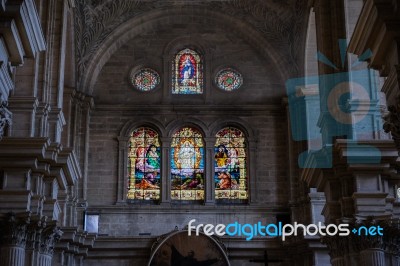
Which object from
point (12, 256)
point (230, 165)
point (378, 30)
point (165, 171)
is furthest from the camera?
point (230, 165)

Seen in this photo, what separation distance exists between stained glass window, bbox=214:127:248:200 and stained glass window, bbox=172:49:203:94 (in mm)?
2153

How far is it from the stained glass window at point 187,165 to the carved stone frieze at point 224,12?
14.5 ft

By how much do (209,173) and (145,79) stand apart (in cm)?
463

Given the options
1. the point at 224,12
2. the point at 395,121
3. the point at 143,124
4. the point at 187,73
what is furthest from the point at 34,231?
the point at 224,12

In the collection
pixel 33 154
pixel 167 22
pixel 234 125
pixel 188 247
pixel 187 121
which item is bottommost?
pixel 188 247

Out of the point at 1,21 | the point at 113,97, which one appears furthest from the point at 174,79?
the point at 1,21

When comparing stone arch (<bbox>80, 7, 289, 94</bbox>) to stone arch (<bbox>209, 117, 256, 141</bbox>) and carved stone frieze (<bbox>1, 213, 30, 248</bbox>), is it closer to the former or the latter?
stone arch (<bbox>209, 117, 256, 141</bbox>)

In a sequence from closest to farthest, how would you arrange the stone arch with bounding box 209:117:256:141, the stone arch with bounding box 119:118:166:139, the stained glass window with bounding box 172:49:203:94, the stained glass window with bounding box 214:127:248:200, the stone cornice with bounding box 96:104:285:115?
1. the stained glass window with bounding box 214:127:248:200
2. the stone arch with bounding box 119:118:166:139
3. the stone arch with bounding box 209:117:256:141
4. the stone cornice with bounding box 96:104:285:115
5. the stained glass window with bounding box 172:49:203:94

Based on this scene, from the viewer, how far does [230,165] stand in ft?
102

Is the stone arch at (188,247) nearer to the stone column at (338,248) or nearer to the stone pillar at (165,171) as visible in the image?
the stone pillar at (165,171)

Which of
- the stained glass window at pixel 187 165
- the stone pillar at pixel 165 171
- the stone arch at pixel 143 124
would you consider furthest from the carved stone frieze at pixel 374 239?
the stone arch at pixel 143 124

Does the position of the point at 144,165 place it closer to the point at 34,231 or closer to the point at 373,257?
the point at 34,231

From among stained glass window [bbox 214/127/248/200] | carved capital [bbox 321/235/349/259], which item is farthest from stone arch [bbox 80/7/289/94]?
carved capital [bbox 321/235/349/259]

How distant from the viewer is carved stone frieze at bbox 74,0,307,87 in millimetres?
30484
